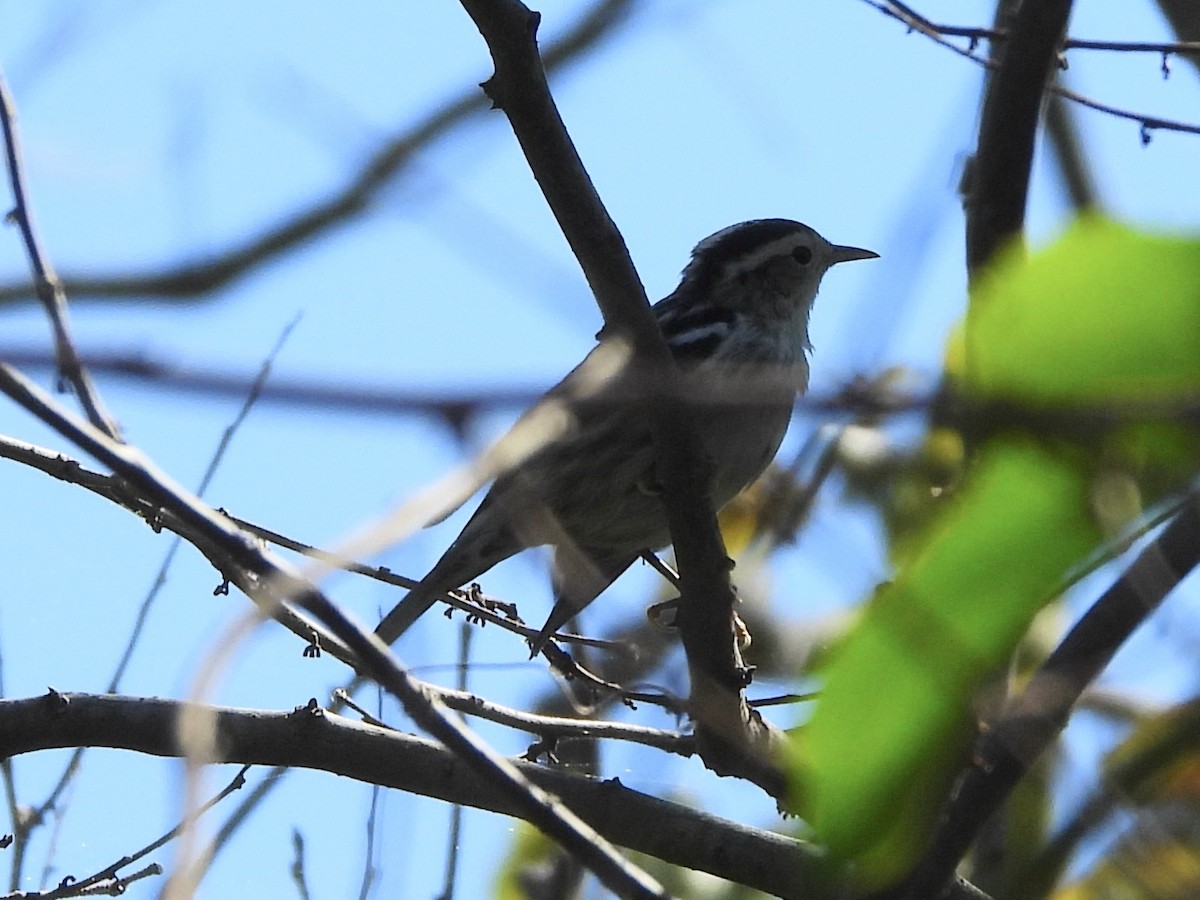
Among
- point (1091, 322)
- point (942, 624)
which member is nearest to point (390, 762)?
point (942, 624)

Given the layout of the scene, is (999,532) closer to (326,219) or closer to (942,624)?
(942,624)

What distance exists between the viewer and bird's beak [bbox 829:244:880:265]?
8.99 meters

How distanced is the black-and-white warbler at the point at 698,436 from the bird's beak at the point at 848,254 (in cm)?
4

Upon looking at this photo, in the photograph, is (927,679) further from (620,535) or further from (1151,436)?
(620,535)

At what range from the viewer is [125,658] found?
18.9ft

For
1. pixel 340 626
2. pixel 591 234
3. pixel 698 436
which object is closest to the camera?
pixel 340 626

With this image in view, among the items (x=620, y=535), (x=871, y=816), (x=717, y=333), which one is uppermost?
(x=717, y=333)

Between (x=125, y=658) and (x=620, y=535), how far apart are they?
2.45m

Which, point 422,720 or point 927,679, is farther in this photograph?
point 422,720

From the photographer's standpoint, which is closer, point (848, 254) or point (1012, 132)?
point (1012, 132)

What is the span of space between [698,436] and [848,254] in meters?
4.37

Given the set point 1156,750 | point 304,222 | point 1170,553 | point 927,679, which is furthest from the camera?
point 304,222

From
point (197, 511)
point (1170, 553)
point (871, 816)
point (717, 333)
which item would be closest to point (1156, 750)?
point (1170, 553)

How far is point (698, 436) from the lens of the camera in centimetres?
502
